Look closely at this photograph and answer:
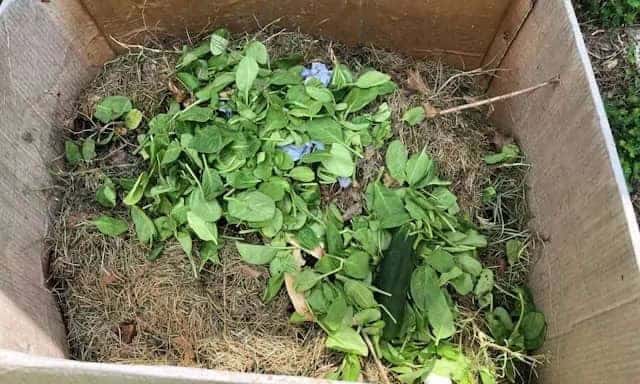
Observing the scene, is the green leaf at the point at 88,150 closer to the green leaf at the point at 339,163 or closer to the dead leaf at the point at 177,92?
the dead leaf at the point at 177,92

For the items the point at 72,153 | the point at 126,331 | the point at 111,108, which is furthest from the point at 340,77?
the point at 126,331

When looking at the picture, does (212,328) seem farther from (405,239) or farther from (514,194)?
(514,194)

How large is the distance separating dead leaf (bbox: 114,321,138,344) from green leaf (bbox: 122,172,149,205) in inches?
10.4

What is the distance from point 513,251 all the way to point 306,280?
19.6 inches

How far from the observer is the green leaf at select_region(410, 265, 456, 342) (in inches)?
51.8

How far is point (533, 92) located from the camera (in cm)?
151

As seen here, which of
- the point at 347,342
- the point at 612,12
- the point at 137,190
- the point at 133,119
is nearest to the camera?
the point at 347,342

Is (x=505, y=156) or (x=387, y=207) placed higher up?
(x=387, y=207)

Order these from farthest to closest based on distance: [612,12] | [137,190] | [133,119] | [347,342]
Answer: [612,12], [133,119], [137,190], [347,342]

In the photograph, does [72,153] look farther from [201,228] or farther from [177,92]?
[201,228]

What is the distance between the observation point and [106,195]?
1.42m

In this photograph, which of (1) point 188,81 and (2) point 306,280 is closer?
(2) point 306,280

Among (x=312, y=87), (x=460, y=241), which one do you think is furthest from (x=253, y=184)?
(x=460, y=241)

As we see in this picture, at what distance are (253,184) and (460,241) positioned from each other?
1.55ft
